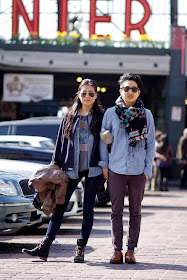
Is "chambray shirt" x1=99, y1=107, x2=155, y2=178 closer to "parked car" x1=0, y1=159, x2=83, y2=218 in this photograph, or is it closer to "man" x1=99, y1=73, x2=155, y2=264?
"man" x1=99, y1=73, x2=155, y2=264

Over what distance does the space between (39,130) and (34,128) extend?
0.12 meters

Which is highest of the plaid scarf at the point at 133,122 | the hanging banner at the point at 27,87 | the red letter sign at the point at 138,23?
the red letter sign at the point at 138,23

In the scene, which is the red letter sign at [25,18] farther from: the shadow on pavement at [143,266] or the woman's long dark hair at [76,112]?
→ the shadow on pavement at [143,266]

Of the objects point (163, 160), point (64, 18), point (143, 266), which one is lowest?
point (163, 160)

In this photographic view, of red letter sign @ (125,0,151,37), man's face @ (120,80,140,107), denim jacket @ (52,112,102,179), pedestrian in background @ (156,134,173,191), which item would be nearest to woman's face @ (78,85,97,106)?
denim jacket @ (52,112,102,179)

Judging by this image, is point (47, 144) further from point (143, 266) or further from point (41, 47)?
point (41, 47)

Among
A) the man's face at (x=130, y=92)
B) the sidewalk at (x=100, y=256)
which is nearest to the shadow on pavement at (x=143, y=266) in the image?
the sidewalk at (x=100, y=256)

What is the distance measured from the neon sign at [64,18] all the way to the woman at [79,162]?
20667mm

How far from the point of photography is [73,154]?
6613 mm

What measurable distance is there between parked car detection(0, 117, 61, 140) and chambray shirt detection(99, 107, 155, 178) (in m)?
7.18

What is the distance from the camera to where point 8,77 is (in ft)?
86.7

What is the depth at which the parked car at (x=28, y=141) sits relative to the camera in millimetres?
12852

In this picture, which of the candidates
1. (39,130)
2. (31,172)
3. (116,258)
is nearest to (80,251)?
(116,258)

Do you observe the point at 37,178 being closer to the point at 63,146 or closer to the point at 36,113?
the point at 63,146
